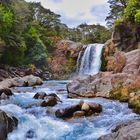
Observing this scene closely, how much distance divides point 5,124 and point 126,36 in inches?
1100

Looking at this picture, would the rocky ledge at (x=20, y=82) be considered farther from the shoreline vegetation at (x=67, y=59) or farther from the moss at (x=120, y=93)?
the moss at (x=120, y=93)

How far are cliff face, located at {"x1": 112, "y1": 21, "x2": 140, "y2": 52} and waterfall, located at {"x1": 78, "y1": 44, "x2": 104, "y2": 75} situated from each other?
3.86 metres

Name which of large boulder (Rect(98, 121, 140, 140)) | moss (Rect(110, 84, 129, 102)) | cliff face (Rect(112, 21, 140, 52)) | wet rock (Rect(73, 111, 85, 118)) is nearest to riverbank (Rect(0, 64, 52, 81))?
cliff face (Rect(112, 21, 140, 52))

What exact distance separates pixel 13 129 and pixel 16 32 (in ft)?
95.5

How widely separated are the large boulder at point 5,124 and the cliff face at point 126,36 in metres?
25.8

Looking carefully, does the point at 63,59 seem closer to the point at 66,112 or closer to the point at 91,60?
the point at 91,60

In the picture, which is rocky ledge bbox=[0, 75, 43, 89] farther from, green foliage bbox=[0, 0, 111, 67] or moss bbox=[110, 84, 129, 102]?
moss bbox=[110, 84, 129, 102]

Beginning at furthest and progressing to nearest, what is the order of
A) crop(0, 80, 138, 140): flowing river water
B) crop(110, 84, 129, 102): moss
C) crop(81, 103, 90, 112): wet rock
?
crop(110, 84, 129, 102): moss → crop(81, 103, 90, 112): wet rock → crop(0, 80, 138, 140): flowing river water

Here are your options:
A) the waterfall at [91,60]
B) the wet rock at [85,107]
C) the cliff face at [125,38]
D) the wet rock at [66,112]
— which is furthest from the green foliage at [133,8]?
the wet rock at [66,112]

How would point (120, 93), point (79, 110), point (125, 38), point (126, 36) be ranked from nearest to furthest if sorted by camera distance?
point (79, 110) → point (120, 93) → point (126, 36) → point (125, 38)

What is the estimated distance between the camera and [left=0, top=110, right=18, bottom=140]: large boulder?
1267 cm

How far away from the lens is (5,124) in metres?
13.0

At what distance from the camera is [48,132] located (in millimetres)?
13805

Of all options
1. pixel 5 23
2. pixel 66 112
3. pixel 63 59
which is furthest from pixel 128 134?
pixel 63 59
